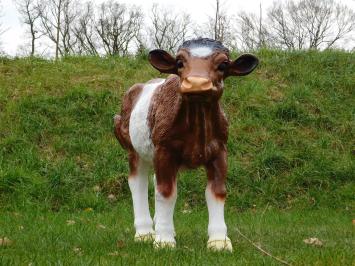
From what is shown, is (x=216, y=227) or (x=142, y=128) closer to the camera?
(x=216, y=227)

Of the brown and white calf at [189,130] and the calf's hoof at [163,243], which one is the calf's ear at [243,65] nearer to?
the brown and white calf at [189,130]

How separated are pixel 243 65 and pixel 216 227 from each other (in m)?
1.16

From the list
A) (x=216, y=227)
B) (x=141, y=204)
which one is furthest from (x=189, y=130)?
(x=141, y=204)

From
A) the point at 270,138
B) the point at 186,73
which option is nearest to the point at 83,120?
the point at 270,138

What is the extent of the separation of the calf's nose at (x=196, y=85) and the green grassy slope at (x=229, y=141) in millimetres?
4284

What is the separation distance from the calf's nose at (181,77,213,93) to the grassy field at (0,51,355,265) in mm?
1054

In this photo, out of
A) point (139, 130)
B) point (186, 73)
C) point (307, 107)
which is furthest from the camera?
point (307, 107)

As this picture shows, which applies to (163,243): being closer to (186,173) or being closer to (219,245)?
(219,245)

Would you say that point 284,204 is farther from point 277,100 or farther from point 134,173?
point 134,173

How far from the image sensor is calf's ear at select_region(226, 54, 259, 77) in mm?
3924

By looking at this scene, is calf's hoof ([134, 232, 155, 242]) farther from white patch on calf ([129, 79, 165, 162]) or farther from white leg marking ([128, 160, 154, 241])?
white patch on calf ([129, 79, 165, 162])

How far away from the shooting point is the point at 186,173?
829 centimetres

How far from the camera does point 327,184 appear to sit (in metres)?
8.27

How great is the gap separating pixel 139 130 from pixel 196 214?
280 centimetres
